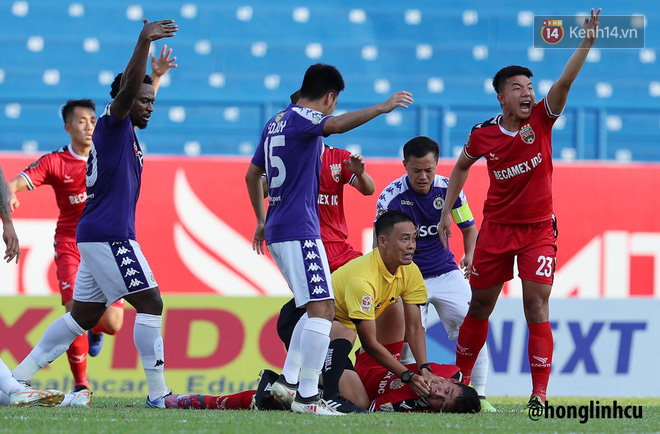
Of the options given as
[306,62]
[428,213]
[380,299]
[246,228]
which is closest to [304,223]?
[380,299]

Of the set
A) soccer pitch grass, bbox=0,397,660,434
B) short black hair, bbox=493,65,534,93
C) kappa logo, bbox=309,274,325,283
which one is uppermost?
short black hair, bbox=493,65,534,93

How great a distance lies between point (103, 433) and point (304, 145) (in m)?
2.23

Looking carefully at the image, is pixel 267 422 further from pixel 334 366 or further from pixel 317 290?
pixel 334 366

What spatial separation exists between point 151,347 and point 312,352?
1201mm

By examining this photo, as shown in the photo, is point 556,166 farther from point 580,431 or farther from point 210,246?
point 580,431

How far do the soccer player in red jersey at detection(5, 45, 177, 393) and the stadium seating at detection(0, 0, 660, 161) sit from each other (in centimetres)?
426

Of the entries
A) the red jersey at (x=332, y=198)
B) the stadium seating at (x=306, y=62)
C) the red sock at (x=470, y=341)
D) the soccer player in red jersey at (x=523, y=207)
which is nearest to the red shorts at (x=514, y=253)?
the soccer player in red jersey at (x=523, y=207)

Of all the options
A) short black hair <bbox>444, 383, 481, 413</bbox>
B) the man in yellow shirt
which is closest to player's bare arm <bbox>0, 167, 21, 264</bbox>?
the man in yellow shirt

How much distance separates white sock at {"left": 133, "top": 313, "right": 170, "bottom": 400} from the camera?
20.1 ft

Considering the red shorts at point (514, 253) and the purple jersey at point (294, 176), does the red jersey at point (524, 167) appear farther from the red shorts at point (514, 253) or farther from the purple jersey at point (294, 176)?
the purple jersey at point (294, 176)

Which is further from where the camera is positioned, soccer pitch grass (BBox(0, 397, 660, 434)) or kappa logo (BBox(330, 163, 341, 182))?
kappa logo (BBox(330, 163, 341, 182))

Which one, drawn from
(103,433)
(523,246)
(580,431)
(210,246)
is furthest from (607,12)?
(103,433)

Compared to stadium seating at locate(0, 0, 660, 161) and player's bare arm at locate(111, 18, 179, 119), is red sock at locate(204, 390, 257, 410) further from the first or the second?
stadium seating at locate(0, 0, 660, 161)

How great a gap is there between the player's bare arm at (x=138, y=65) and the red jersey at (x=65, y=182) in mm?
2571
